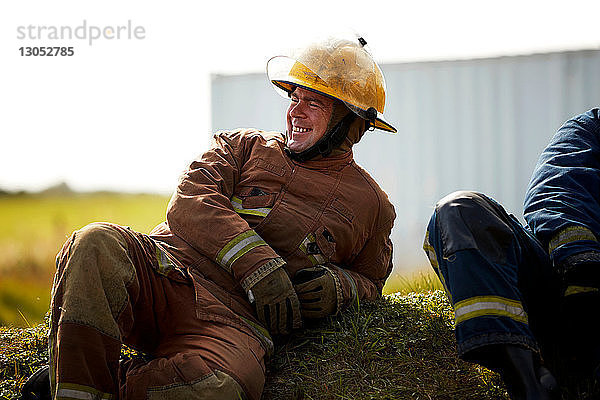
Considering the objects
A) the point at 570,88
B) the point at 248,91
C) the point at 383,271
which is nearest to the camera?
the point at 383,271

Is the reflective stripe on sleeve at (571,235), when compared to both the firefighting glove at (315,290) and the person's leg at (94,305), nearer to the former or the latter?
the firefighting glove at (315,290)

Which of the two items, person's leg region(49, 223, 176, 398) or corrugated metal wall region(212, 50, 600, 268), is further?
corrugated metal wall region(212, 50, 600, 268)

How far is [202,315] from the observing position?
2.64 metres

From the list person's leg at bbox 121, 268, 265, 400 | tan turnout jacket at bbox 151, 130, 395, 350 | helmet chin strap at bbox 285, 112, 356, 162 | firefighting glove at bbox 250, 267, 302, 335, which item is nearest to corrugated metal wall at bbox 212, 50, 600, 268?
tan turnout jacket at bbox 151, 130, 395, 350

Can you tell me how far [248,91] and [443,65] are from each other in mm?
2065

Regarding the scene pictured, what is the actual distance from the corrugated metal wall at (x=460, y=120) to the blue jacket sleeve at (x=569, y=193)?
153 inches

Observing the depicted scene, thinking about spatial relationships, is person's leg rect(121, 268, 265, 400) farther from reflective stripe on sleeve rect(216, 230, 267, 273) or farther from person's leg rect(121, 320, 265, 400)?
reflective stripe on sleeve rect(216, 230, 267, 273)

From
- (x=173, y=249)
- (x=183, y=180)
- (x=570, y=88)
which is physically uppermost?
(x=570, y=88)

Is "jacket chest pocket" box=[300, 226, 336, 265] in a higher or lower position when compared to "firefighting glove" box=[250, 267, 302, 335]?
higher

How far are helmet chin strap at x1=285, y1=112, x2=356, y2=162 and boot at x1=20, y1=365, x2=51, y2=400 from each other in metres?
1.45

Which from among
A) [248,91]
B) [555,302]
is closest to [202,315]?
[555,302]

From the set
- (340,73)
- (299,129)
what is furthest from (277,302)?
(340,73)

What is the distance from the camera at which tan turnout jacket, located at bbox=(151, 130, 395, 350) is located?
2.77 meters

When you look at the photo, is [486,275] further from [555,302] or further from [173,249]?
[173,249]
